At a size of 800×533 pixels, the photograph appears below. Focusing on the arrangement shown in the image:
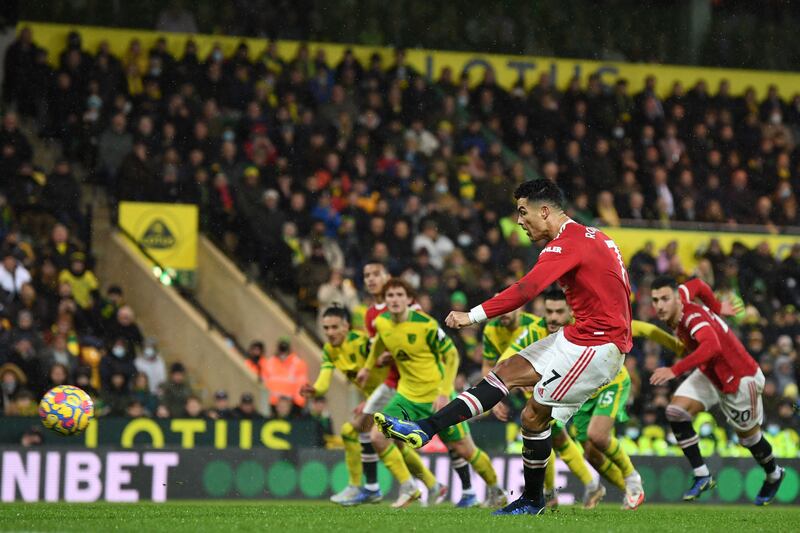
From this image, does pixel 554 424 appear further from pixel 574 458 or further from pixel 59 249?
pixel 59 249

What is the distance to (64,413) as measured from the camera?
36.6 feet

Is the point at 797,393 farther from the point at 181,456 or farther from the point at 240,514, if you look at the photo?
the point at 240,514

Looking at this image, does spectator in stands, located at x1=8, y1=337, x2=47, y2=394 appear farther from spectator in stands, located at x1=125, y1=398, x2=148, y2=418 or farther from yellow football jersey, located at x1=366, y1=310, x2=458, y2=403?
yellow football jersey, located at x1=366, y1=310, x2=458, y2=403

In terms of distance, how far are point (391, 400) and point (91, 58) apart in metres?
10.2

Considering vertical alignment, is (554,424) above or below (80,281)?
below

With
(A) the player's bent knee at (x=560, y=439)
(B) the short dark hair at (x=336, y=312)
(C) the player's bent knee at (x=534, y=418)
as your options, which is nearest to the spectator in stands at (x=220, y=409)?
(B) the short dark hair at (x=336, y=312)

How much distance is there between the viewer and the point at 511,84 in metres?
25.6

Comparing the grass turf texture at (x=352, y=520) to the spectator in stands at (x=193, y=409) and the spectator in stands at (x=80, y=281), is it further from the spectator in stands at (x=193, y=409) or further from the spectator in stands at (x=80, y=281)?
the spectator in stands at (x=80, y=281)

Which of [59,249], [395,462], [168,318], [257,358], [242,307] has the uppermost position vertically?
[59,249]

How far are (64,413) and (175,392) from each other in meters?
6.29

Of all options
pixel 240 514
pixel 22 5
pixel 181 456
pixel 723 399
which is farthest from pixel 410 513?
pixel 22 5

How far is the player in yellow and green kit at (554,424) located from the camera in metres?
12.3

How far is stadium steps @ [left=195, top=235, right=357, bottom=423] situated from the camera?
63.8 feet

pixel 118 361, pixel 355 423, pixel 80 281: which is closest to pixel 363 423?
pixel 355 423
